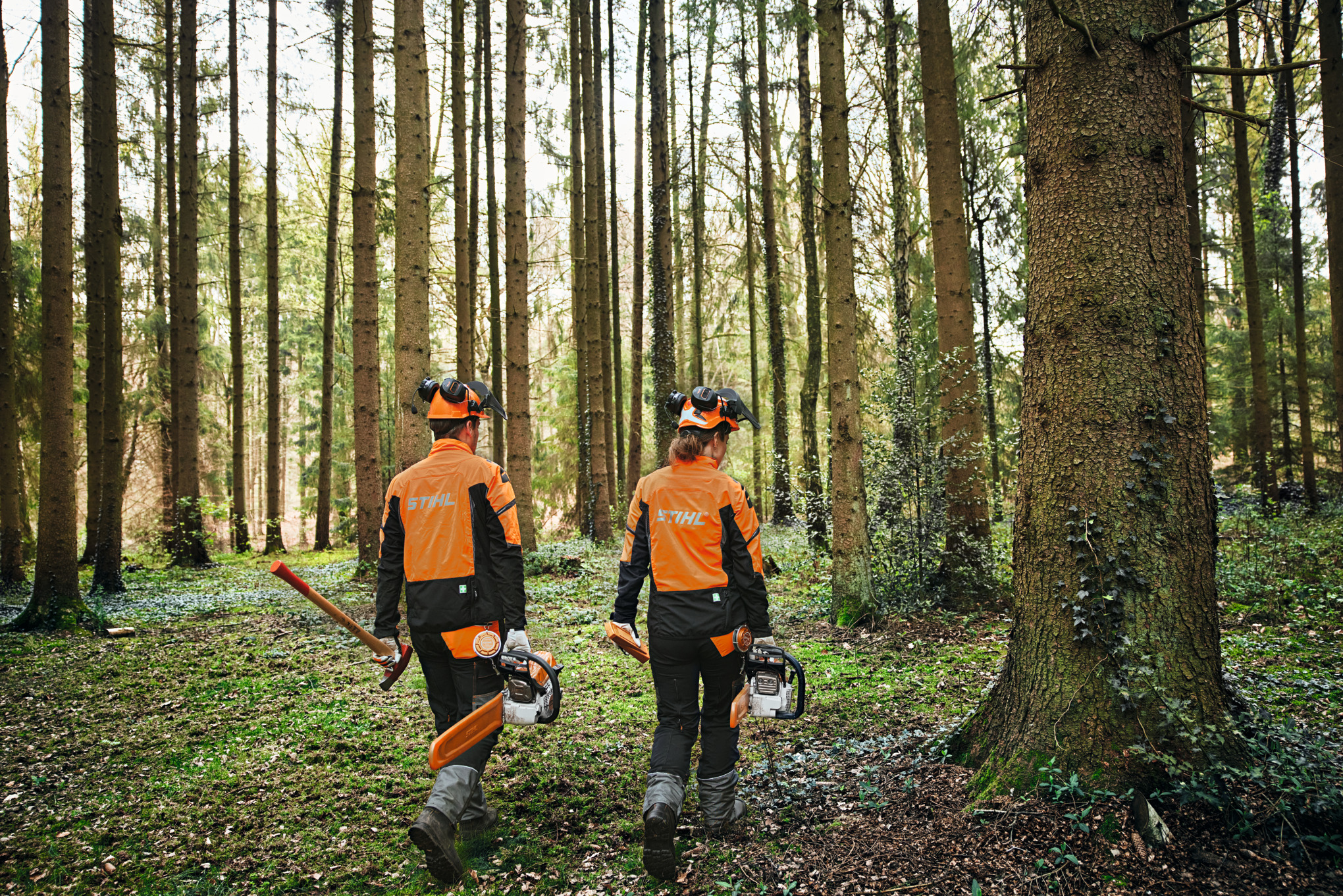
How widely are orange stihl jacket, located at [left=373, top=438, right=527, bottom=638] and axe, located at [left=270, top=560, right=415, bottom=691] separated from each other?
0.56 feet

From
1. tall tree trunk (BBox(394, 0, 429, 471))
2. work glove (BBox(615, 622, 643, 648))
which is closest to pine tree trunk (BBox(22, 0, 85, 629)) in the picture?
tall tree trunk (BBox(394, 0, 429, 471))

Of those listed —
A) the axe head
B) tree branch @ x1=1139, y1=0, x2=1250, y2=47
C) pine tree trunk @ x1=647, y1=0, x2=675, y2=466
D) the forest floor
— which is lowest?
the forest floor

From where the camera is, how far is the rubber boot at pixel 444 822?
10.4 ft

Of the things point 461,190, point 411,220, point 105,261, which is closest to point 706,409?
point 411,220

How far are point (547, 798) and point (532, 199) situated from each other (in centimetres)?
1702

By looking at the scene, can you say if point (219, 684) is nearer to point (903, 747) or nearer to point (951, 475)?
point (903, 747)

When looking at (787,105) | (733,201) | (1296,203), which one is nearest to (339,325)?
(733,201)

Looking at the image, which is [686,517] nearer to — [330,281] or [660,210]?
[660,210]

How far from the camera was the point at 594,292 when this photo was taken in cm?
1441

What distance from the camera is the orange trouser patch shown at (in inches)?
145

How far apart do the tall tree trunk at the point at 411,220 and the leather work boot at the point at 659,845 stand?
20.7 feet

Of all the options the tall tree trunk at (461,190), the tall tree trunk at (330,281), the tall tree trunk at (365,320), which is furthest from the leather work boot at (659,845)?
the tall tree trunk at (330,281)

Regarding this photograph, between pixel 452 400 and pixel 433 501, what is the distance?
571 millimetres

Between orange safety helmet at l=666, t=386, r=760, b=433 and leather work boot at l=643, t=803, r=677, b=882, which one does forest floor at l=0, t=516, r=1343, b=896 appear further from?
orange safety helmet at l=666, t=386, r=760, b=433
